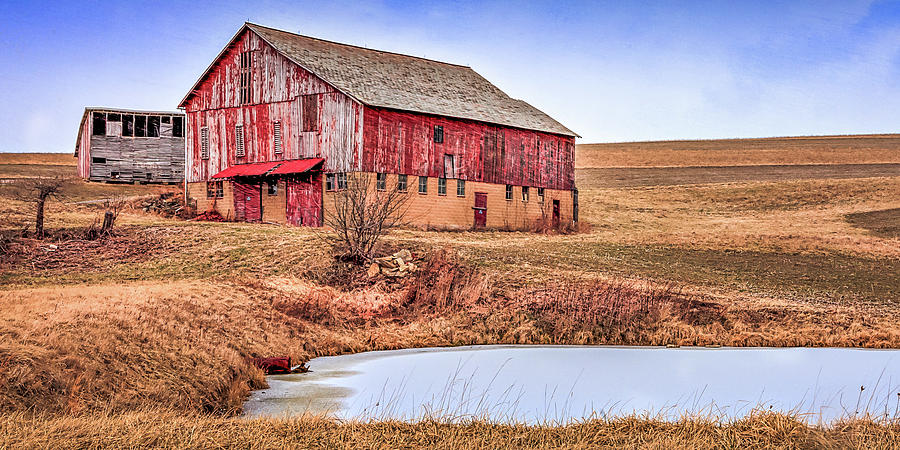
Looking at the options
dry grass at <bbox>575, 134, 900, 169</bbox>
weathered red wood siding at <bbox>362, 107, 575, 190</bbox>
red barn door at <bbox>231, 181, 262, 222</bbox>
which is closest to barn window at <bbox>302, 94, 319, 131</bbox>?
weathered red wood siding at <bbox>362, 107, 575, 190</bbox>

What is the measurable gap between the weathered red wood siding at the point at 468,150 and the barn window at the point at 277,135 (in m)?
5.30

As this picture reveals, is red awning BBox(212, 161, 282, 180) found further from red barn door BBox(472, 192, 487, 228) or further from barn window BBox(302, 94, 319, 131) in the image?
red barn door BBox(472, 192, 487, 228)

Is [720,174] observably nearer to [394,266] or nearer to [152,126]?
[152,126]

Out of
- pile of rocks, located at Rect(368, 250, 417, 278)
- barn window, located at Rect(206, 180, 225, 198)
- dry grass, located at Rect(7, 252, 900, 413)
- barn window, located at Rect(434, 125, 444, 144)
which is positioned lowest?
dry grass, located at Rect(7, 252, 900, 413)

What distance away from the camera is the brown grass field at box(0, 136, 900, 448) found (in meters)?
11.2

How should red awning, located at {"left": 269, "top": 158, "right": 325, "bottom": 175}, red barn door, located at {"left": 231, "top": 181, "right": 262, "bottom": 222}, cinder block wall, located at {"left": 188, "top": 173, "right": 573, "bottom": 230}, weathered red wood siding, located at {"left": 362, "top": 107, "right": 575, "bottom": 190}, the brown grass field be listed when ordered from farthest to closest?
red barn door, located at {"left": 231, "top": 181, "right": 262, "bottom": 222} → cinder block wall, located at {"left": 188, "top": 173, "right": 573, "bottom": 230} → weathered red wood siding, located at {"left": 362, "top": 107, "right": 575, "bottom": 190} → red awning, located at {"left": 269, "top": 158, "right": 325, "bottom": 175} → the brown grass field

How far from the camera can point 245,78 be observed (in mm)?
45812

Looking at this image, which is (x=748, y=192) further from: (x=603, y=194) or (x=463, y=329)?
(x=463, y=329)

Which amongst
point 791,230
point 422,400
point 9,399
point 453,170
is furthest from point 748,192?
point 9,399

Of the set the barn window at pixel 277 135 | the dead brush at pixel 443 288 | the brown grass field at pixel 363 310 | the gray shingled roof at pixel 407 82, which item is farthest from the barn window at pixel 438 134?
the dead brush at pixel 443 288

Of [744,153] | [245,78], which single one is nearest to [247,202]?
[245,78]

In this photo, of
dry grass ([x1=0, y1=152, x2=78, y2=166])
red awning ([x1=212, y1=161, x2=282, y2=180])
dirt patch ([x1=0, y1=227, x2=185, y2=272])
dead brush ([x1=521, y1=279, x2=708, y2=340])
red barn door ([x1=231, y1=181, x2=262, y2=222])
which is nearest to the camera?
dead brush ([x1=521, y1=279, x2=708, y2=340])

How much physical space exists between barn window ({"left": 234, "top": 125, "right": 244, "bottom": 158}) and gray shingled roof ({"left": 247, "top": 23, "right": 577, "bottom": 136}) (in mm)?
4827

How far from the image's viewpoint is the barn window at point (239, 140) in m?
46.0
